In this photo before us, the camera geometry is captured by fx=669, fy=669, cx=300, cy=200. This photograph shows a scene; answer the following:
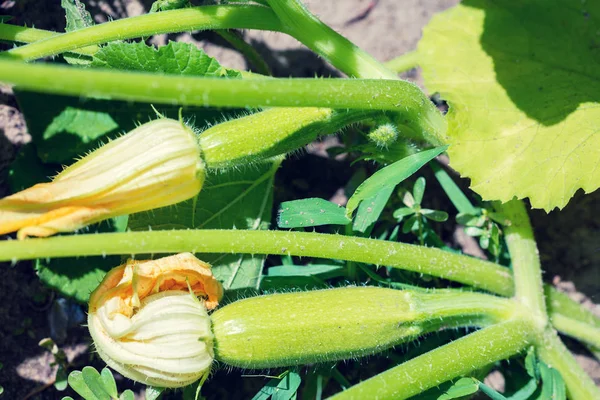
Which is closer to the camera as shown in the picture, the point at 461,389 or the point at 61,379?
the point at 461,389

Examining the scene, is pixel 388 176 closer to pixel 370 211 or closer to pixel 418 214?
pixel 370 211

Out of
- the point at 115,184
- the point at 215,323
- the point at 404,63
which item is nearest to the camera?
the point at 115,184

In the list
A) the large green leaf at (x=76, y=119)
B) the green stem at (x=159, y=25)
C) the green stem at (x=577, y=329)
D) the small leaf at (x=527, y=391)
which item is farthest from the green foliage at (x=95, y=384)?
the green stem at (x=577, y=329)

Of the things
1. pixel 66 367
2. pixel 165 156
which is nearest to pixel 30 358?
pixel 66 367

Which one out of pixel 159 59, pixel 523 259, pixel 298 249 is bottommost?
pixel 523 259

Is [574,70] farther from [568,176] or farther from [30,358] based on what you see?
[30,358]

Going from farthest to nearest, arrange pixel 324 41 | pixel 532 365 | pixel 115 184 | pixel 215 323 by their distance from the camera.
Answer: pixel 532 365, pixel 324 41, pixel 215 323, pixel 115 184

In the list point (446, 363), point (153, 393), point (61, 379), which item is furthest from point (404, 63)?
point (61, 379)
